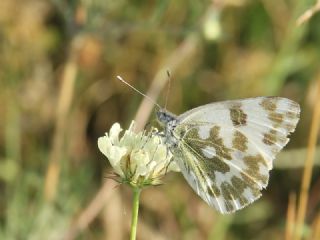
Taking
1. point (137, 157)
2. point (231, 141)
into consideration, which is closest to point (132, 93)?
point (231, 141)

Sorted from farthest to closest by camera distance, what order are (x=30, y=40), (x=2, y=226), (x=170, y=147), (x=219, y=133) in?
(x=30, y=40) < (x=2, y=226) < (x=219, y=133) < (x=170, y=147)

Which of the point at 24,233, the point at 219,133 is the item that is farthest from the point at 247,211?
the point at 219,133

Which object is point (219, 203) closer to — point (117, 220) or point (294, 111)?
point (294, 111)

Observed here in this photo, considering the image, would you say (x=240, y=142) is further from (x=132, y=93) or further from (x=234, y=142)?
(x=132, y=93)

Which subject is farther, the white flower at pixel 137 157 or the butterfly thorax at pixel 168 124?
the butterfly thorax at pixel 168 124

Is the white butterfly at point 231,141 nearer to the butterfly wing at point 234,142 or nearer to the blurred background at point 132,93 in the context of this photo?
the butterfly wing at point 234,142

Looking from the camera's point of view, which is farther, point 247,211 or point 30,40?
point 30,40

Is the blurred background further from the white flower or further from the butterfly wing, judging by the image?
the white flower

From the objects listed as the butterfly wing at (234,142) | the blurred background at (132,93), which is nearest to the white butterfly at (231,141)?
the butterfly wing at (234,142)
